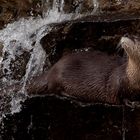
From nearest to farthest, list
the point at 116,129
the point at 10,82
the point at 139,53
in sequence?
1. the point at 139,53
2. the point at 116,129
3. the point at 10,82

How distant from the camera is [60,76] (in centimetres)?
530

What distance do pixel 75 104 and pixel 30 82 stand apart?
0.53 m

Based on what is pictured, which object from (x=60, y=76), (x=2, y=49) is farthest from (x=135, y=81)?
(x=2, y=49)

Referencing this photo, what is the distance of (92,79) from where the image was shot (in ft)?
17.3

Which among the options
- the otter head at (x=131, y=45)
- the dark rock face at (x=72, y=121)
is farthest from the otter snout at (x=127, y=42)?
the dark rock face at (x=72, y=121)

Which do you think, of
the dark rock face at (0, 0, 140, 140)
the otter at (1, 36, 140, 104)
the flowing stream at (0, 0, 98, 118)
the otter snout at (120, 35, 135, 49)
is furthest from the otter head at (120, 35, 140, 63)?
the flowing stream at (0, 0, 98, 118)

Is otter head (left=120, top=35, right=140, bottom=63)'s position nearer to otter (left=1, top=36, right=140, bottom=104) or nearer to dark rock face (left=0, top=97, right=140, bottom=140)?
otter (left=1, top=36, right=140, bottom=104)

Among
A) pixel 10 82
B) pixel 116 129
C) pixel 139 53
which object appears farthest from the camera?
pixel 10 82

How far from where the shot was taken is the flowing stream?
548 cm

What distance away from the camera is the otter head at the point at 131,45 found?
472cm

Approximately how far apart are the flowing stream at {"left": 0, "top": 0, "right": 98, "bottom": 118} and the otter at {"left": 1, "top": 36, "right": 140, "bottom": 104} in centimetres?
20

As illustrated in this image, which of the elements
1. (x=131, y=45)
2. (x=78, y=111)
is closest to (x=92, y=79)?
(x=78, y=111)

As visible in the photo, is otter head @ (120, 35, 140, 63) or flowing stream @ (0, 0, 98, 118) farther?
flowing stream @ (0, 0, 98, 118)

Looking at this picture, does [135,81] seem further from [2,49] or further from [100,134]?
[2,49]
